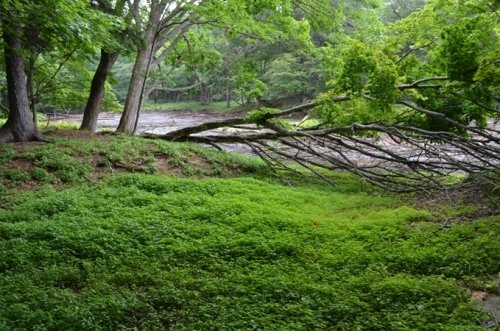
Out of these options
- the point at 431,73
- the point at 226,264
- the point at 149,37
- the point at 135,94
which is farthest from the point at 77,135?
the point at 431,73

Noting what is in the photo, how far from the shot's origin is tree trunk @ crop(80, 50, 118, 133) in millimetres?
13648

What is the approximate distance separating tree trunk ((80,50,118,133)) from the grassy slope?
16.9ft

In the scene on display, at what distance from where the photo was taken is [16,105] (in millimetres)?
10906

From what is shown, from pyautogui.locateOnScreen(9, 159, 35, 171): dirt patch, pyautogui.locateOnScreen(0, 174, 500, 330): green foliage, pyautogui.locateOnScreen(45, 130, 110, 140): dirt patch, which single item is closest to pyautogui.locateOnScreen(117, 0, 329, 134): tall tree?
pyautogui.locateOnScreen(45, 130, 110, 140): dirt patch

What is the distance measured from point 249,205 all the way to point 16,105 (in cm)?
697

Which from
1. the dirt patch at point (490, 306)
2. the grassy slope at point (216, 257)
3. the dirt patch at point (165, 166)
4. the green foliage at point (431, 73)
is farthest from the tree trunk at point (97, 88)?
the dirt patch at point (490, 306)

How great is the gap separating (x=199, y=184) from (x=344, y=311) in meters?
5.42

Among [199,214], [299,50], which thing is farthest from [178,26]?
[199,214]

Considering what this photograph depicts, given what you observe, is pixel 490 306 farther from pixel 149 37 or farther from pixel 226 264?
pixel 149 37

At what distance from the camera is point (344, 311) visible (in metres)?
4.44

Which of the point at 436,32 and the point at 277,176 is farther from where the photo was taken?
→ the point at 277,176

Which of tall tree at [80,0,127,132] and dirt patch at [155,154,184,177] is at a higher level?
tall tree at [80,0,127,132]

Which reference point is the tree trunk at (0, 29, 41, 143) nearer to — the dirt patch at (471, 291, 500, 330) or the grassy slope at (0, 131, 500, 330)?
the grassy slope at (0, 131, 500, 330)

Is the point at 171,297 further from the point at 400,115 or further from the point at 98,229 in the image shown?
the point at 400,115
